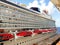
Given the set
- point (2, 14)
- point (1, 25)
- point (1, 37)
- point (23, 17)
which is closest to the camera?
point (1, 37)

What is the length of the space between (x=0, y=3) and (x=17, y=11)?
5.58 metres

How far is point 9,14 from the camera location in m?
16.0

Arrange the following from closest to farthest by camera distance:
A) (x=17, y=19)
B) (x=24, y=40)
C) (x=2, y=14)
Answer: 1. (x=2, y=14)
2. (x=24, y=40)
3. (x=17, y=19)

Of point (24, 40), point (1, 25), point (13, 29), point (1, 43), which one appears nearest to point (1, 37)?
point (1, 43)

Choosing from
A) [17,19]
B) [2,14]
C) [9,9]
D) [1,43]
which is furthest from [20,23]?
[1,43]

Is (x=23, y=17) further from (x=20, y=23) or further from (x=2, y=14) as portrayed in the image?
(x=2, y=14)

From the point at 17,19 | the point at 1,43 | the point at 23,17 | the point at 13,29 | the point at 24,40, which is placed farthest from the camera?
the point at 23,17

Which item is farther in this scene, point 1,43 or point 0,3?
point 0,3

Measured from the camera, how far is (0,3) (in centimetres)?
1330

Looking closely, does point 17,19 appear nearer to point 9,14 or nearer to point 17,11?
point 17,11

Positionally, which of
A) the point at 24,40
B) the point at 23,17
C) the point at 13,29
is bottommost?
the point at 24,40

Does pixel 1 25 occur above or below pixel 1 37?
above

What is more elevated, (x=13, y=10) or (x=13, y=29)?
(x=13, y=10)

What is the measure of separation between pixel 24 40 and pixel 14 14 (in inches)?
128
